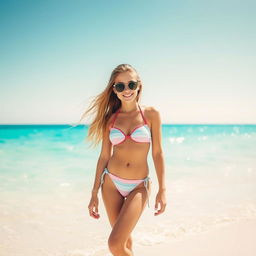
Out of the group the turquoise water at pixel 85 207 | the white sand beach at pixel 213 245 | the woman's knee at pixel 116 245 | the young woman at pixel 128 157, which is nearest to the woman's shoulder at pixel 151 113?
the young woman at pixel 128 157

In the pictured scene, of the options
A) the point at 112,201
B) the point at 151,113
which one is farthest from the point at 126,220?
the point at 151,113

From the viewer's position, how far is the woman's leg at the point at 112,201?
3.11 metres

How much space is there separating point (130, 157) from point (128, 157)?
24mm

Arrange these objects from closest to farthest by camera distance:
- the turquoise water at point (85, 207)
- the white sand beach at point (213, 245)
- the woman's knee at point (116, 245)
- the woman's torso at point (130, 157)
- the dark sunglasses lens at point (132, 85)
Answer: the woman's knee at point (116, 245)
the woman's torso at point (130, 157)
the dark sunglasses lens at point (132, 85)
the white sand beach at point (213, 245)
the turquoise water at point (85, 207)

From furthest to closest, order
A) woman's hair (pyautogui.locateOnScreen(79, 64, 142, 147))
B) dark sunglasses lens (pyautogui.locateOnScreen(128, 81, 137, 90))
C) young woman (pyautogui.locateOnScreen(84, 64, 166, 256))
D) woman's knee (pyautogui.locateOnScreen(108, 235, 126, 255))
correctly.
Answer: woman's hair (pyautogui.locateOnScreen(79, 64, 142, 147))
dark sunglasses lens (pyautogui.locateOnScreen(128, 81, 137, 90))
young woman (pyautogui.locateOnScreen(84, 64, 166, 256))
woman's knee (pyautogui.locateOnScreen(108, 235, 126, 255))

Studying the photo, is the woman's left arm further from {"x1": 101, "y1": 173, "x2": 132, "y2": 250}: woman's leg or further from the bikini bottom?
{"x1": 101, "y1": 173, "x2": 132, "y2": 250}: woman's leg

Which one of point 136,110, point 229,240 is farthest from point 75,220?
point 136,110

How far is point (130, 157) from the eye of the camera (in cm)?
323

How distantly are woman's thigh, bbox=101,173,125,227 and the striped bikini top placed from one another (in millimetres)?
471

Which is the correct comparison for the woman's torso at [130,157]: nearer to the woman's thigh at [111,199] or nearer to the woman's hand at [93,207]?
the woman's thigh at [111,199]

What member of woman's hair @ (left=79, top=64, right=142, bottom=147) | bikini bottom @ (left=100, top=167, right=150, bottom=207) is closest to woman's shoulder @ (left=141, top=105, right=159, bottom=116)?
woman's hair @ (left=79, top=64, right=142, bottom=147)

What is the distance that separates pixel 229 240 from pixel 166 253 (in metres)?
1.14

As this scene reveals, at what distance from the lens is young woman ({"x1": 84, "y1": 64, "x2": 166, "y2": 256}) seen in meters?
3.09

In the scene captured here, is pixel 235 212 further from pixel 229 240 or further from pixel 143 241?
pixel 143 241
